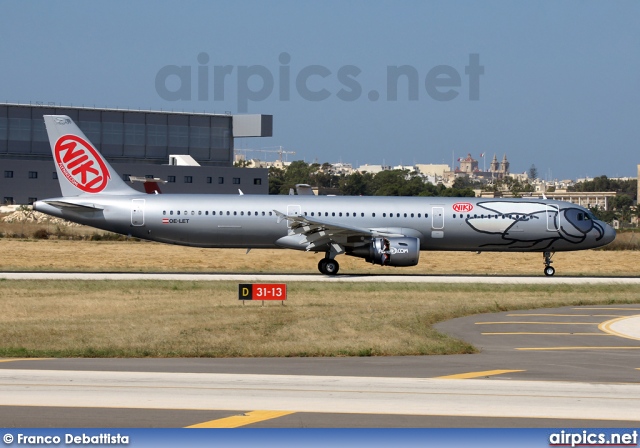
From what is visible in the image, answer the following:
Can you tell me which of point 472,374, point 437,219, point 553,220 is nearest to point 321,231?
point 437,219

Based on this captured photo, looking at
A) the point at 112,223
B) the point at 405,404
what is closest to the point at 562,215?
the point at 112,223

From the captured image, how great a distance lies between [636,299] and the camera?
3256 centimetres

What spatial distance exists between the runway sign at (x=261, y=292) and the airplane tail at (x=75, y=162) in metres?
17.0

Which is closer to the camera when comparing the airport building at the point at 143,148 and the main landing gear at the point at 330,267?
the main landing gear at the point at 330,267

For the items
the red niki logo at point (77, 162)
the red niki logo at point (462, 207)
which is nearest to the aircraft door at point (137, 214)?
the red niki logo at point (77, 162)

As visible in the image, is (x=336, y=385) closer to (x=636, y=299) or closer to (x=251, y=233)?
(x=636, y=299)

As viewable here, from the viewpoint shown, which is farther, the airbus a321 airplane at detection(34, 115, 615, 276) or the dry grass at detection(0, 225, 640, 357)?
the airbus a321 airplane at detection(34, 115, 615, 276)

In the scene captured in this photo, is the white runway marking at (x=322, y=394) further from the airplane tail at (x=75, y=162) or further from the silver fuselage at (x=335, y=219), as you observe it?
the airplane tail at (x=75, y=162)

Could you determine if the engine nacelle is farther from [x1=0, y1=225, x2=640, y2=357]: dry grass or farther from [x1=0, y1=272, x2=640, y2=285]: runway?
[x1=0, y1=225, x2=640, y2=357]: dry grass

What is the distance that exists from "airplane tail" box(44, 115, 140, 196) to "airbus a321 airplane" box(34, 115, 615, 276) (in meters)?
0.04

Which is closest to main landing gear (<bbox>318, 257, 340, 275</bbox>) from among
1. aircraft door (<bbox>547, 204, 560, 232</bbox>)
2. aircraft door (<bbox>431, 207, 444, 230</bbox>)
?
aircraft door (<bbox>431, 207, 444, 230</bbox>)

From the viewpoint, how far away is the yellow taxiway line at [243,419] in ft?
40.0

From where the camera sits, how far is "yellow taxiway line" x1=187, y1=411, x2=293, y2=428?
12.2 meters

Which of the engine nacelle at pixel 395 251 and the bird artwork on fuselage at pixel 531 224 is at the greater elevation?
the bird artwork on fuselage at pixel 531 224
